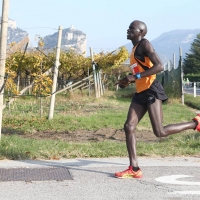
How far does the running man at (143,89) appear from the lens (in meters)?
5.93

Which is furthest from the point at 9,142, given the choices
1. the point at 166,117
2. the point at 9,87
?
the point at 166,117

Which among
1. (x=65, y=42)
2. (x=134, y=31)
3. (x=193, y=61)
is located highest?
(x=65, y=42)

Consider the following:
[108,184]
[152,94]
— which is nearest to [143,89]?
[152,94]

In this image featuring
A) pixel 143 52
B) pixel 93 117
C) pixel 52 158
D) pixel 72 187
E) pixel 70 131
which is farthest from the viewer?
pixel 93 117

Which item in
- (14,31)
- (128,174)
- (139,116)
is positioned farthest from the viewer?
(14,31)

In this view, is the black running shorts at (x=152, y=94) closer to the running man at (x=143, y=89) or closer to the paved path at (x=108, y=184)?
the running man at (x=143, y=89)

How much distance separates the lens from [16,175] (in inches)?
237

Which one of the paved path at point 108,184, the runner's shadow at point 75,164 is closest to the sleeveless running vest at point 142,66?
the paved path at point 108,184

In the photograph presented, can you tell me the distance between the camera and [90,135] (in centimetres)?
1203

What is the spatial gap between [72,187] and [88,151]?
6.73ft

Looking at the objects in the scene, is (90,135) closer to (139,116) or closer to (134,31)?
(139,116)

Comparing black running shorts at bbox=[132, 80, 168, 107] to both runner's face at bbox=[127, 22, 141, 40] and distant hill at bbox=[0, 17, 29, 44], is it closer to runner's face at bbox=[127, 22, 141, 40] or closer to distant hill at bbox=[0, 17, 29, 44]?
runner's face at bbox=[127, 22, 141, 40]

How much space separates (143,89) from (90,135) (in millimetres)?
6054

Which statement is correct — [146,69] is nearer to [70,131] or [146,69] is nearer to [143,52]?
[143,52]
